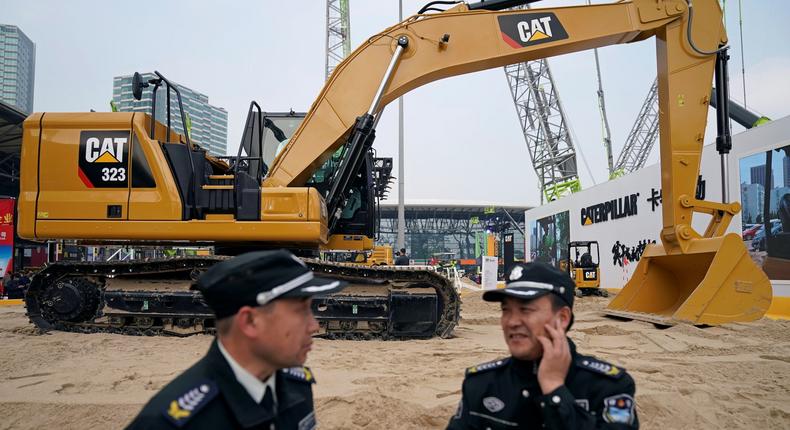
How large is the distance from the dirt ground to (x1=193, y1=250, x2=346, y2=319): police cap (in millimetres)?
2662

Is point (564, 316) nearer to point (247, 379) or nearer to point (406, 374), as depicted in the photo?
point (247, 379)

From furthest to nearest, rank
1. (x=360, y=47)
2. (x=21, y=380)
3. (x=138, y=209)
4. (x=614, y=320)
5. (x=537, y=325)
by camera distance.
→ 1. (x=614, y=320)
2. (x=360, y=47)
3. (x=138, y=209)
4. (x=21, y=380)
5. (x=537, y=325)

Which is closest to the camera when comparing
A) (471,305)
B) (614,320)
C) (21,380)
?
(21,380)

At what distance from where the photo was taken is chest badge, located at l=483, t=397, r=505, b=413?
2195 mm

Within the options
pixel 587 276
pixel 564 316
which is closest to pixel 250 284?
pixel 564 316

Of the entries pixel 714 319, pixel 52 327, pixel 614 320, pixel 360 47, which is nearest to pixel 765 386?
pixel 714 319

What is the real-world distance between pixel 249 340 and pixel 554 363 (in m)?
1.03

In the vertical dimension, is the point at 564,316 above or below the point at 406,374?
above

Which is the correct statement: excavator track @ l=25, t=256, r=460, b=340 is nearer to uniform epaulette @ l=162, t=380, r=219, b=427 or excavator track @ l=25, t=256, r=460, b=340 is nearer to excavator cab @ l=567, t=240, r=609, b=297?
uniform epaulette @ l=162, t=380, r=219, b=427

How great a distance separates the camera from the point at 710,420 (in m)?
4.13

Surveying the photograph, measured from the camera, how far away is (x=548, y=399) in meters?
1.96

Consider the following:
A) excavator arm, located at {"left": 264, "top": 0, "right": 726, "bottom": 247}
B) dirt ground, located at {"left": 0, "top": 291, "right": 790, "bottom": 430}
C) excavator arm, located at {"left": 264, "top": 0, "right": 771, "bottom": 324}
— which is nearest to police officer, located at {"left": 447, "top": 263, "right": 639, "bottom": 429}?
dirt ground, located at {"left": 0, "top": 291, "right": 790, "bottom": 430}

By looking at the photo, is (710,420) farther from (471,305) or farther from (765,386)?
(471,305)

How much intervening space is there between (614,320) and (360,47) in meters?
6.32
